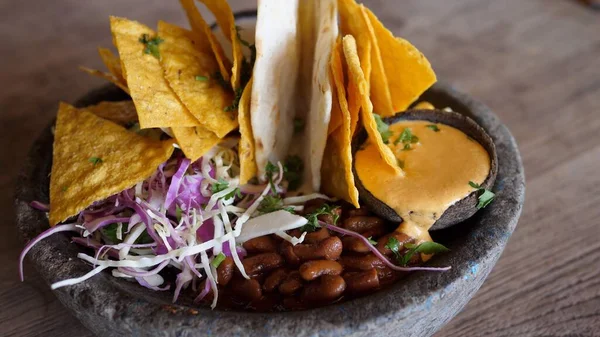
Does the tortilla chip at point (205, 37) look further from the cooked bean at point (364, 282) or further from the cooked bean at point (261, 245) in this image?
the cooked bean at point (364, 282)

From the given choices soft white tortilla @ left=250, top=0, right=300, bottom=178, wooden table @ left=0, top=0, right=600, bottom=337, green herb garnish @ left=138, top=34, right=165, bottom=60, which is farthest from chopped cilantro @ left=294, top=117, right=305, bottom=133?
wooden table @ left=0, top=0, right=600, bottom=337

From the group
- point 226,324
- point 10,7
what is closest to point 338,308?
point 226,324

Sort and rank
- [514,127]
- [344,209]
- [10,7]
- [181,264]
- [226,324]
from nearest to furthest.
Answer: [226,324], [181,264], [344,209], [514,127], [10,7]

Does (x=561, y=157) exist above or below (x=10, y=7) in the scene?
below

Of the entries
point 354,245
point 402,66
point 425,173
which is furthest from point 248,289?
point 402,66

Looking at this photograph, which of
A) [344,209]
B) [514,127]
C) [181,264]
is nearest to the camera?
[181,264]

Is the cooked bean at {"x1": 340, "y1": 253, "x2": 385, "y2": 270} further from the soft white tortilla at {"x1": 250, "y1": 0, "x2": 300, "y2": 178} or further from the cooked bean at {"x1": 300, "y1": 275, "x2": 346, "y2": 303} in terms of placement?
the soft white tortilla at {"x1": 250, "y1": 0, "x2": 300, "y2": 178}

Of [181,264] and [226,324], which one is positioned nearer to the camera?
[226,324]

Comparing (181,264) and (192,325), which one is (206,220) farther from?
(192,325)
